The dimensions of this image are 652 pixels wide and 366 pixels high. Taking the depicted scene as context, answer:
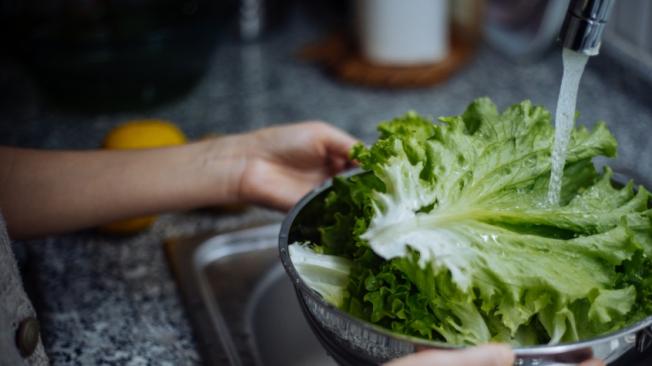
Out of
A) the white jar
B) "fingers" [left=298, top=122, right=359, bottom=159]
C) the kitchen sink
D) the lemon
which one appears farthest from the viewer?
the white jar

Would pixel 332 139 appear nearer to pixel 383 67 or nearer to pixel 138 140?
pixel 138 140

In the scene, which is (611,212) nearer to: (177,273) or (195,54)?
(177,273)

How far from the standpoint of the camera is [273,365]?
947 millimetres

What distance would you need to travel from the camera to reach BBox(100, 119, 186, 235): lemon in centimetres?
120

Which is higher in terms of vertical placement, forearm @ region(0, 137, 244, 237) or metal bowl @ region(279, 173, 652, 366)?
metal bowl @ region(279, 173, 652, 366)

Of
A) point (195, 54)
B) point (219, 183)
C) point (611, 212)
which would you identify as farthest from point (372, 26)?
point (611, 212)

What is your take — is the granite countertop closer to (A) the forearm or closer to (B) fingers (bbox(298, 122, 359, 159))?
(A) the forearm

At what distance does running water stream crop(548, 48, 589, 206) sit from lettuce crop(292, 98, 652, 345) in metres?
0.01

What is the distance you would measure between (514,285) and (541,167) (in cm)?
17

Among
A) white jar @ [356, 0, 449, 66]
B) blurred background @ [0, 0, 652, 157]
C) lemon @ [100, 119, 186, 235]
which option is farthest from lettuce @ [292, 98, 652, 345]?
white jar @ [356, 0, 449, 66]

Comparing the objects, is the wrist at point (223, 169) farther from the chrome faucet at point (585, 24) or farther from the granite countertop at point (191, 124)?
the chrome faucet at point (585, 24)

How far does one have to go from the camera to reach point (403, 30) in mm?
1721

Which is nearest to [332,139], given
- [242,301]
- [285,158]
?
[285,158]

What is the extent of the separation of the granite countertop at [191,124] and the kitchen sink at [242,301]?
0.03m
